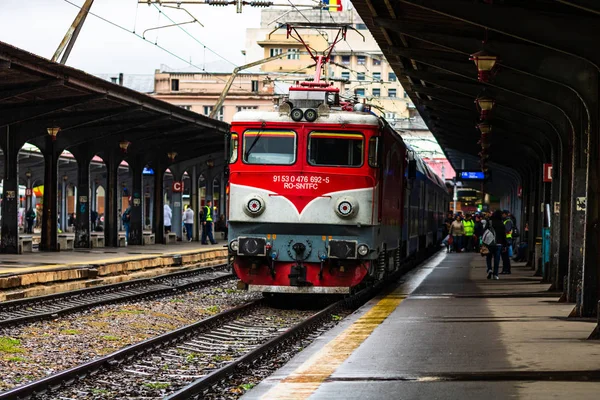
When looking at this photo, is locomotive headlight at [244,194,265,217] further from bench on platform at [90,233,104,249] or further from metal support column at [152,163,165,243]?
metal support column at [152,163,165,243]

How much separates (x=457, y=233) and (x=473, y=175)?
16.1 ft

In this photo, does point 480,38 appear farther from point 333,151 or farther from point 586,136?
point 333,151

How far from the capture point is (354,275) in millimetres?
16406

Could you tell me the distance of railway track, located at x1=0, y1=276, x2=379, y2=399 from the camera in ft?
29.2

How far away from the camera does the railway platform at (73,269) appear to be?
1947 cm

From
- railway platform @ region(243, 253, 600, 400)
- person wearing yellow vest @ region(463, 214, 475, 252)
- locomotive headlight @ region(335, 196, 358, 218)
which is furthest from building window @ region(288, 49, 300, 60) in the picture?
railway platform @ region(243, 253, 600, 400)

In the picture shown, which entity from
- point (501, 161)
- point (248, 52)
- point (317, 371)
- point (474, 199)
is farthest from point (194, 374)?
point (248, 52)

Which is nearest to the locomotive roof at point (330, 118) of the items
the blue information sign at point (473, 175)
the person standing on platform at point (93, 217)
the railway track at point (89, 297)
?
the railway track at point (89, 297)

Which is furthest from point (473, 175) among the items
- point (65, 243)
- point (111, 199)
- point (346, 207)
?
point (346, 207)

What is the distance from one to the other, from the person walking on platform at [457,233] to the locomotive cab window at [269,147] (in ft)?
82.4

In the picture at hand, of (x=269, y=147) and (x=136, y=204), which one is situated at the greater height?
(x=269, y=147)

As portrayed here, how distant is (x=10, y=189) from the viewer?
1085 inches

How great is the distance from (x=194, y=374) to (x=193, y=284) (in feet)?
39.6

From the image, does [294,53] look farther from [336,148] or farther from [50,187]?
[336,148]
